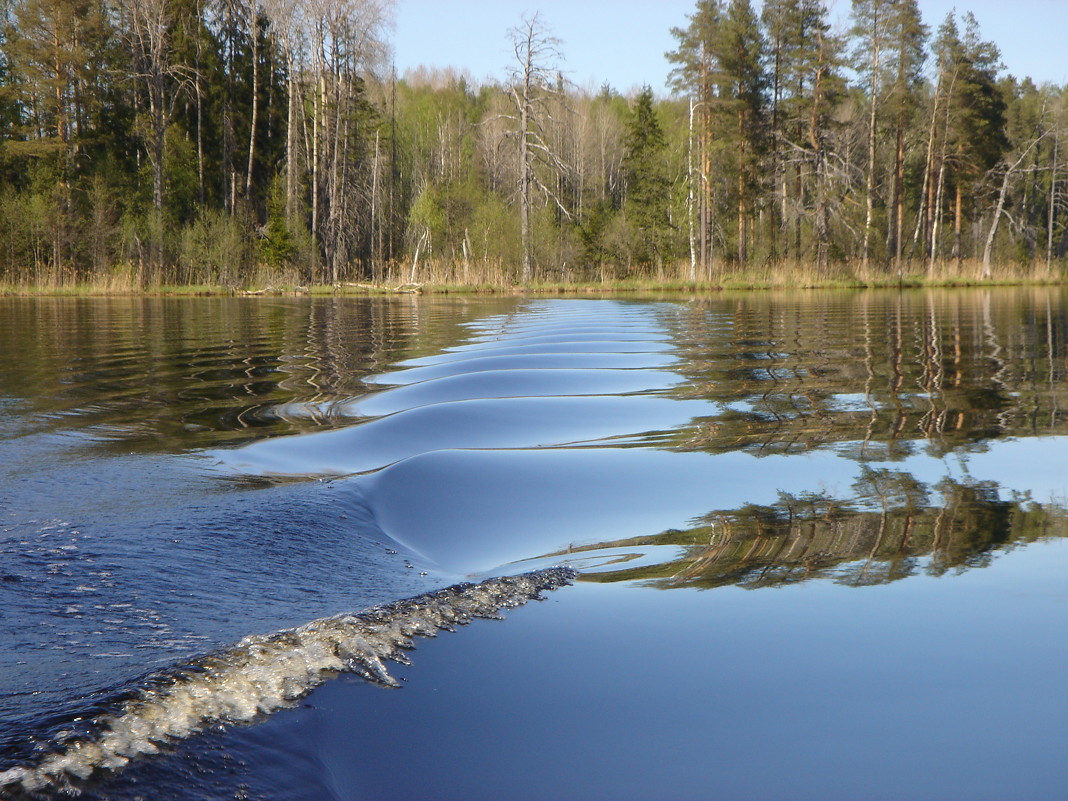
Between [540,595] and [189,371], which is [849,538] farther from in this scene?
[189,371]

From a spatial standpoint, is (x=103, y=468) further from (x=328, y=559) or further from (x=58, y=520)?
(x=328, y=559)

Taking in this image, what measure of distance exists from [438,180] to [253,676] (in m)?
39.5

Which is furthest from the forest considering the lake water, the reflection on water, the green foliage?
the lake water

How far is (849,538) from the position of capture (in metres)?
2.94

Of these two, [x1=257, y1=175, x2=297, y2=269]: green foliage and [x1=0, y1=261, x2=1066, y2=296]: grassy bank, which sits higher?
Result: [x1=257, y1=175, x2=297, y2=269]: green foliage

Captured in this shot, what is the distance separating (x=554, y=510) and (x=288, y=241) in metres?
27.7

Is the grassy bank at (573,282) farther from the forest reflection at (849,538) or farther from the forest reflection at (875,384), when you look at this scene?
the forest reflection at (849,538)

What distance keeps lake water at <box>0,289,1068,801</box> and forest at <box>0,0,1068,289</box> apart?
71.9 ft

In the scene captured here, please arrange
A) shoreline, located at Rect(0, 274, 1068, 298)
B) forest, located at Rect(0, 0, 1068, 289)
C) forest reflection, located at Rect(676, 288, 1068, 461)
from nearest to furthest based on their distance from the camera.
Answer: forest reflection, located at Rect(676, 288, 1068, 461) → shoreline, located at Rect(0, 274, 1068, 298) → forest, located at Rect(0, 0, 1068, 289)

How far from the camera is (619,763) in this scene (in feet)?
5.71

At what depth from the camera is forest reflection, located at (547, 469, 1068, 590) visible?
2672mm

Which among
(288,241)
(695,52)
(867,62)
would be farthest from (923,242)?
(288,241)

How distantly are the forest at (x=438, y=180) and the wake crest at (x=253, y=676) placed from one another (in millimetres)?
24095

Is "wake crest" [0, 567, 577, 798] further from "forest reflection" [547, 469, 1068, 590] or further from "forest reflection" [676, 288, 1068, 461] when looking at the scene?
"forest reflection" [676, 288, 1068, 461]
